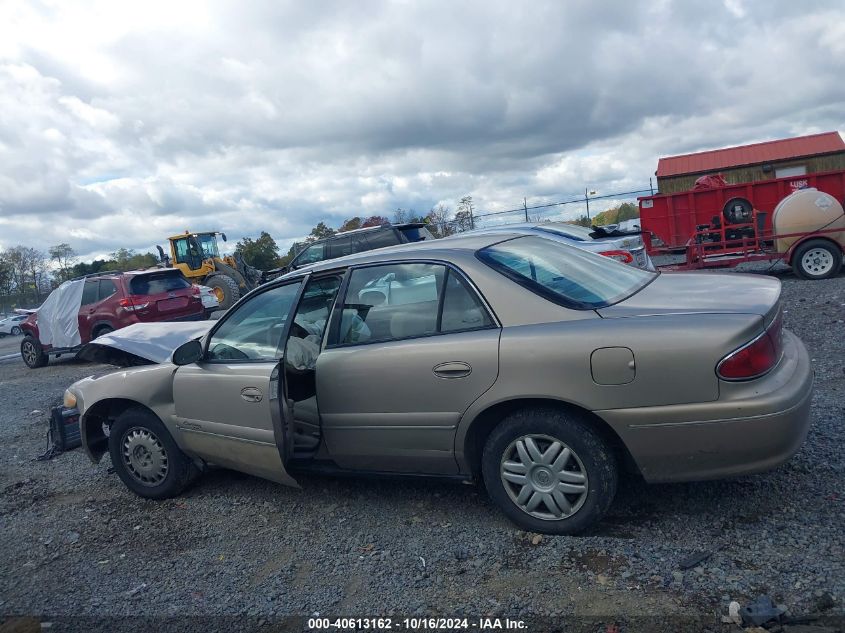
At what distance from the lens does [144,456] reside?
4953 millimetres

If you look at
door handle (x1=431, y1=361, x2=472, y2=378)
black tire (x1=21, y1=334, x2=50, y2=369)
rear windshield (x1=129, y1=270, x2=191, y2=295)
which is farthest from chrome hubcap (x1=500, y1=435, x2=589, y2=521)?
black tire (x1=21, y1=334, x2=50, y2=369)

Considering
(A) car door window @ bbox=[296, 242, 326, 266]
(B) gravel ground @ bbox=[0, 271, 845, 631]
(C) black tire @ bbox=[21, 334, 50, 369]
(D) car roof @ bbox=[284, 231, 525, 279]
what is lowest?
(B) gravel ground @ bbox=[0, 271, 845, 631]

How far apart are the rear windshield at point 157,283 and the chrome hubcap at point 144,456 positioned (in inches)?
336

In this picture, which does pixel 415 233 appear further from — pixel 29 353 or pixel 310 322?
pixel 310 322

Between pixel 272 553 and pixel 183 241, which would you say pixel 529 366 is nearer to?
pixel 272 553

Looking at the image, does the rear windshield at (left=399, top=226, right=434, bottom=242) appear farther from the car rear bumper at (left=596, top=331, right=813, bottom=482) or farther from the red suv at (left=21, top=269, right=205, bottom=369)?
the car rear bumper at (left=596, top=331, right=813, bottom=482)

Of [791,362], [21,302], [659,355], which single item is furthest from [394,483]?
[21,302]

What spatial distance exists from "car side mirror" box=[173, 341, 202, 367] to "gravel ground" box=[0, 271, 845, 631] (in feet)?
3.48

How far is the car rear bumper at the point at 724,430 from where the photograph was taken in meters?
3.12

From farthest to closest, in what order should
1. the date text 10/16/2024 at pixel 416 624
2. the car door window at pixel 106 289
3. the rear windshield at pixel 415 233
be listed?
1. the rear windshield at pixel 415 233
2. the car door window at pixel 106 289
3. the date text 10/16/2024 at pixel 416 624

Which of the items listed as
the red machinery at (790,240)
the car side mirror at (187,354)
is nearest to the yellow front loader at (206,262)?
the red machinery at (790,240)

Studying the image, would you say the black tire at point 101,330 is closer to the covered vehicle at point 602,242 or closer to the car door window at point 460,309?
the covered vehicle at point 602,242

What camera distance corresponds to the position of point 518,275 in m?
3.78

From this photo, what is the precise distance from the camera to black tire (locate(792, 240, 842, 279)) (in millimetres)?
12648
